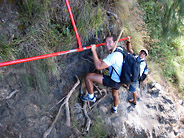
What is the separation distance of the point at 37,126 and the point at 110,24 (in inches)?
114

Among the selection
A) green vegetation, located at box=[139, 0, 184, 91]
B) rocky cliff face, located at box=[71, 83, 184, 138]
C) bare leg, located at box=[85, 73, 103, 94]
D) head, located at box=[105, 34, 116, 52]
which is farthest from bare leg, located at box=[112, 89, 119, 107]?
green vegetation, located at box=[139, 0, 184, 91]

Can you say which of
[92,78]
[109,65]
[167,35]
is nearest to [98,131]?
[92,78]

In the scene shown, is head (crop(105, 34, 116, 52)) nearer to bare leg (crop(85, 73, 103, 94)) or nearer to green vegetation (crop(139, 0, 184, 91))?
bare leg (crop(85, 73, 103, 94))

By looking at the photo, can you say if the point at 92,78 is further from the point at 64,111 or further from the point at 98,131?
the point at 98,131

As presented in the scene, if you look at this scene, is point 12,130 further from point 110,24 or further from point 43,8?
point 110,24

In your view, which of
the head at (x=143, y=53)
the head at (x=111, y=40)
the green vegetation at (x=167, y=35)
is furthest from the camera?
the green vegetation at (x=167, y=35)

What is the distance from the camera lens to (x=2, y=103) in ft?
8.79

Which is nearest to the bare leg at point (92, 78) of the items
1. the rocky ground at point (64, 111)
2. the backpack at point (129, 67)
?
the rocky ground at point (64, 111)

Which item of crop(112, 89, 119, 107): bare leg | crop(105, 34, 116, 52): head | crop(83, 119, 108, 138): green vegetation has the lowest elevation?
crop(83, 119, 108, 138): green vegetation

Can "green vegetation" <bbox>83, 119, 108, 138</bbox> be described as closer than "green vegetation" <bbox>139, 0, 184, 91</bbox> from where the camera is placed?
Yes

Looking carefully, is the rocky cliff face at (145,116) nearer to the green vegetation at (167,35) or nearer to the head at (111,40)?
the head at (111,40)

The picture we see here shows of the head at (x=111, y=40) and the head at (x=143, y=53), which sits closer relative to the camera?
the head at (x=111, y=40)

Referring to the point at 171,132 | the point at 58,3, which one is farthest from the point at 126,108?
the point at 58,3

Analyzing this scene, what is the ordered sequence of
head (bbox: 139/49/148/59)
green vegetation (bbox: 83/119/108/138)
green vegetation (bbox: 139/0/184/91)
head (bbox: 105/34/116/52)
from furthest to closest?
green vegetation (bbox: 139/0/184/91) < head (bbox: 139/49/148/59) < green vegetation (bbox: 83/119/108/138) < head (bbox: 105/34/116/52)
